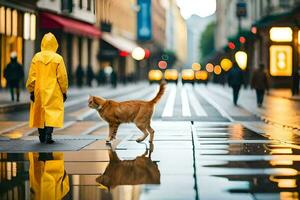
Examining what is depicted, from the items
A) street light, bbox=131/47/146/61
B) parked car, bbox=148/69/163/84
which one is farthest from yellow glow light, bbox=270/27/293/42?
street light, bbox=131/47/146/61

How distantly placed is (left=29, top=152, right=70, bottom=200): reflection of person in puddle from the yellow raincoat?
50.7 inches

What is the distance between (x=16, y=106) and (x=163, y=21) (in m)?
129

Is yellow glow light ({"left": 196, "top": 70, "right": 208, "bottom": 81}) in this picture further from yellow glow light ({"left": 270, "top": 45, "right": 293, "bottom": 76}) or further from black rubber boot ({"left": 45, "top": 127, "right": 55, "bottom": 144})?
black rubber boot ({"left": 45, "top": 127, "right": 55, "bottom": 144})

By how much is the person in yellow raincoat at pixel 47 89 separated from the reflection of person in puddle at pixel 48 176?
4.23ft

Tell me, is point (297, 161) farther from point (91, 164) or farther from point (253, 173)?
point (91, 164)

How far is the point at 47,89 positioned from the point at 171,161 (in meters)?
3.15

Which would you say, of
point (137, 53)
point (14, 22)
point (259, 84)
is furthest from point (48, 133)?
point (137, 53)

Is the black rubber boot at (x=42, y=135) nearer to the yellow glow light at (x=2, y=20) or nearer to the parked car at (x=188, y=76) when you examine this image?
the yellow glow light at (x=2, y=20)

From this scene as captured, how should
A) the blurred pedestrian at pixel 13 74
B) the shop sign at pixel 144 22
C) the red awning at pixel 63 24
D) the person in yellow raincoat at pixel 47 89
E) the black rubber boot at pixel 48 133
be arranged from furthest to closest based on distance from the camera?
the shop sign at pixel 144 22, the red awning at pixel 63 24, the blurred pedestrian at pixel 13 74, the black rubber boot at pixel 48 133, the person in yellow raincoat at pixel 47 89

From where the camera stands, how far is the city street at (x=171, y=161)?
23.9ft

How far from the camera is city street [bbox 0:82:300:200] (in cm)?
727

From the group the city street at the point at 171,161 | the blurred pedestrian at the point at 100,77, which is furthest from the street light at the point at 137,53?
the city street at the point at 171,161

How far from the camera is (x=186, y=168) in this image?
29.5 feet

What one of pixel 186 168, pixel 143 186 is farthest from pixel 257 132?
pixel 143 186
